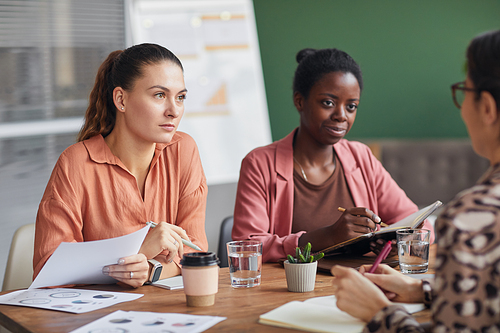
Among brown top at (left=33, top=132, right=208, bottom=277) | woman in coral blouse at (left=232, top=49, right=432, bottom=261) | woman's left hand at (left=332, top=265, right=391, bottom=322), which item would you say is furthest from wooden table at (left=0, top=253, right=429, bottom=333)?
woman in coral blouse at (left=232, top=49, right=432, bottom=261)

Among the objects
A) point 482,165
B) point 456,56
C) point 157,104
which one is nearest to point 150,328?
point 157,104

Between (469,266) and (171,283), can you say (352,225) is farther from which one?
(469,266)

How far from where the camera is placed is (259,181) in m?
1.94

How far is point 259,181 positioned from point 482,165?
8.71 ft

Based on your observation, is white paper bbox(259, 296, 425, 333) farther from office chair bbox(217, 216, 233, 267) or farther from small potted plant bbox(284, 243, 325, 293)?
office chair bbox(217, 216, 233, 267)

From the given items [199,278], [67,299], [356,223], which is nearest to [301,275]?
[199,278]

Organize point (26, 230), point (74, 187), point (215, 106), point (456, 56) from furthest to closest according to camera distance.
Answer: point (456, 56) → point (215, 106) → point (26, 230) → point (74, 187)

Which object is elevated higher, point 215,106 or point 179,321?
point 215,106

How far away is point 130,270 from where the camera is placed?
134 cm

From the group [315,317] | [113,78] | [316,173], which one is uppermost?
[113,78]

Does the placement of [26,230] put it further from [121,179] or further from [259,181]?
[259,181]

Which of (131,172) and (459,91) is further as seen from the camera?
(131,172)

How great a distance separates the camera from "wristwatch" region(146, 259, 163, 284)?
1.41 meters

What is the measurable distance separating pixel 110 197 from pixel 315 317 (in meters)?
0.83
